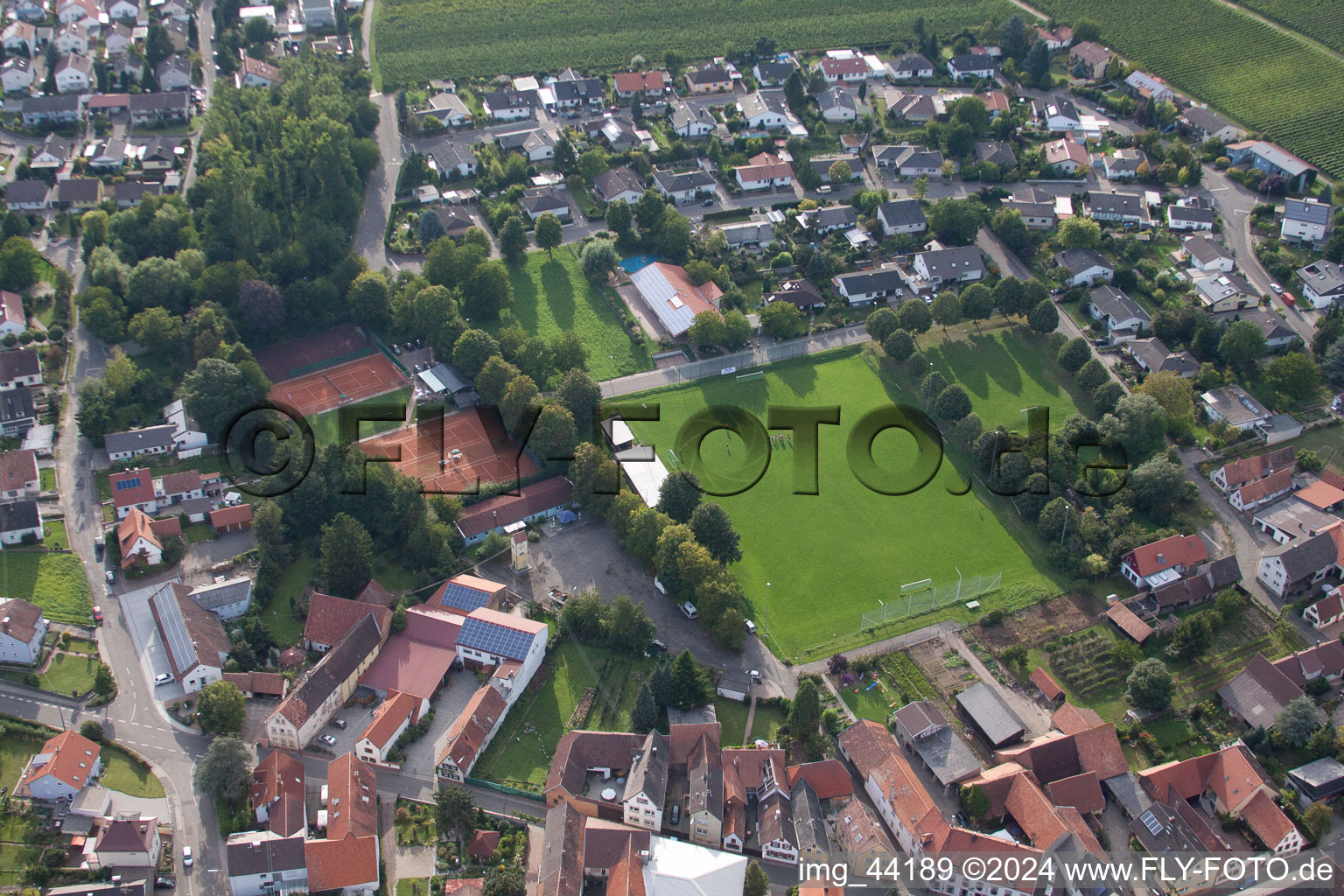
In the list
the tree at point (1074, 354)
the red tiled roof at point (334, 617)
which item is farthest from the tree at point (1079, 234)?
the red tiled roof at point (334, 617)

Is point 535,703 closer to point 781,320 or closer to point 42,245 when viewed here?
point 781,320

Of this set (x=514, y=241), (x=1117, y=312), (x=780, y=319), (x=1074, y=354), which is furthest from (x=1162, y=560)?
(x=514, y=241)

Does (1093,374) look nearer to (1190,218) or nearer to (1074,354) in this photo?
(1074,354)

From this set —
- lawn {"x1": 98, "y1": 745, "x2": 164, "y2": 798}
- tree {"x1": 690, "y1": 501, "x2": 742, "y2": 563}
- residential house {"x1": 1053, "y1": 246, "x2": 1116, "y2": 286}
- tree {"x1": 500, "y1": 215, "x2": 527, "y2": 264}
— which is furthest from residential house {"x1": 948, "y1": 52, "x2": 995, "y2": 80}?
lawn {"x1": 98, "y1": 745, "x2": 164, "y2": 798}

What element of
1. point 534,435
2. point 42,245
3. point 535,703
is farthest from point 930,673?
point 42,245

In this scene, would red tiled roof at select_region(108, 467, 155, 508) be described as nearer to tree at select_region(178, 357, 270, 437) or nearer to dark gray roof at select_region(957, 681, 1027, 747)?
tree at select_region(178, 357, 270, 437)

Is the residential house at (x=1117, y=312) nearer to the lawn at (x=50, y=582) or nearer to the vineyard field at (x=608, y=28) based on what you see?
the vineyard field at (x=608, y=28)
